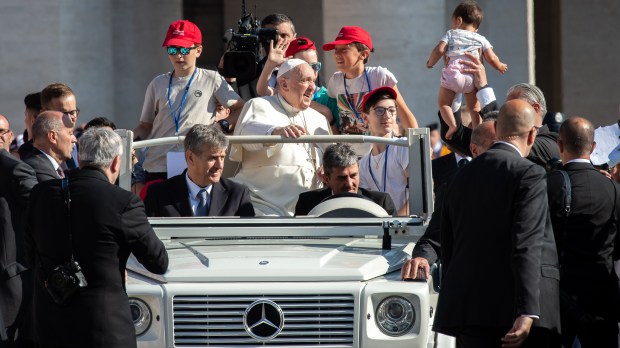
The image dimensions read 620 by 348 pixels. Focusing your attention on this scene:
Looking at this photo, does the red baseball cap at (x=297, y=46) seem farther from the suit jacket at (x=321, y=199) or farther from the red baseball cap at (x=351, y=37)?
the suit jacket at (x=321, y=199)

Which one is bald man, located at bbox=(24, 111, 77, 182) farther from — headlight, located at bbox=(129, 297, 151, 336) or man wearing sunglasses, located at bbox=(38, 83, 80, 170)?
headlight, located at bbox=(129, 297, 151, 336)

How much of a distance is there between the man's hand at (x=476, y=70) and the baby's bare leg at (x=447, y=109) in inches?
9.5

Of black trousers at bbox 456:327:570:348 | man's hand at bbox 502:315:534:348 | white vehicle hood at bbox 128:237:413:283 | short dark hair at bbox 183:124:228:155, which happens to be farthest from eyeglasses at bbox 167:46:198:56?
man's hand at bbox 502:315:534:348

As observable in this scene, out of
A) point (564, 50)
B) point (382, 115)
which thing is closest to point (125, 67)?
point (564, 50)

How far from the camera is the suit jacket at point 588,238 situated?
23.8 feet

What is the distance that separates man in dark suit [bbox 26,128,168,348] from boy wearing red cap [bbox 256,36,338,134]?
11.4 feet

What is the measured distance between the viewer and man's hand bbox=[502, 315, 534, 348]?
591cm

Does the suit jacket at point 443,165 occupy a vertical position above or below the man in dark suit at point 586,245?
above

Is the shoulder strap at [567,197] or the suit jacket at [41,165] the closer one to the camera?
the shoulder strap at [567,197]

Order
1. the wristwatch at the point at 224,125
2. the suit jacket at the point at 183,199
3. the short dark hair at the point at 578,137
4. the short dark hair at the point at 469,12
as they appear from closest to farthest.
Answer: the short dark hair at the point at 578,137
the suit jacket at the point at 183,199
the wristwatch at the point at 224,125
the short dark hair at the point at 469,12

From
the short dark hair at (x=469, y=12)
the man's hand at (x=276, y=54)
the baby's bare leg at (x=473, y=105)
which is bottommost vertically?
the baby's bare leg at (x=473, y=105)

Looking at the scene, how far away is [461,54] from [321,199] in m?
2.34

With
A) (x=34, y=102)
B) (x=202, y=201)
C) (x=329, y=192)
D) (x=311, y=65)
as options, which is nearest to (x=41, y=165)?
(x=202, y=201)

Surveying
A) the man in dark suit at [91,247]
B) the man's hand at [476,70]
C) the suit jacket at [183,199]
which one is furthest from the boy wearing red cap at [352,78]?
the man in dark suit at [91,247]
